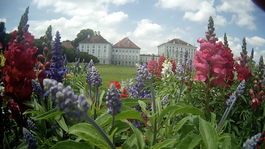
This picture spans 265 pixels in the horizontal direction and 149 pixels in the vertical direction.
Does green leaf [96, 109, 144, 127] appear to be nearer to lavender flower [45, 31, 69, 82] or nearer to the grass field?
lavender flower [45, 31, 69, 82]

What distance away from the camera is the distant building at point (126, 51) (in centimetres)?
6988

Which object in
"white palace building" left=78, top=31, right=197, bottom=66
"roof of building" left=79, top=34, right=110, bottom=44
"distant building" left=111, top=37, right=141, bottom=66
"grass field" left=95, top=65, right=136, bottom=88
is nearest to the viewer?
"grass field" left=95, top=65, right=136, bottom=88

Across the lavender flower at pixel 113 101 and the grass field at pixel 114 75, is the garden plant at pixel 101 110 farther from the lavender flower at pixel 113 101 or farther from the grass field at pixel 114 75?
the grass field at pixel 114 75

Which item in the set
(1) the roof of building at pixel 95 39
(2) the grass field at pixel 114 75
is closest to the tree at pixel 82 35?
(1) the roof of building at pixel 95 39

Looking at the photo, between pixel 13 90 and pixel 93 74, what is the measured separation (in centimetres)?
66

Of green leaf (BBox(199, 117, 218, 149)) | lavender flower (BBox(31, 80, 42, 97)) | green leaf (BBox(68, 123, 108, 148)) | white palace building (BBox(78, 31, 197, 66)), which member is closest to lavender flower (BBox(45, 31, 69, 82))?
lavender flower (BBox(31, 80, 42, 97))

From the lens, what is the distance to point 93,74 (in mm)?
1329

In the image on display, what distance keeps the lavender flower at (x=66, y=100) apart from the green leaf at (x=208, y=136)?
0.61 metres

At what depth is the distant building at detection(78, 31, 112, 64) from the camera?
64.6m

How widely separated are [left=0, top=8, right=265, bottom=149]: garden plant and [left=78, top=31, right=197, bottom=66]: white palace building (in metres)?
64.7

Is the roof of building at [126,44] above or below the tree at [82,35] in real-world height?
below

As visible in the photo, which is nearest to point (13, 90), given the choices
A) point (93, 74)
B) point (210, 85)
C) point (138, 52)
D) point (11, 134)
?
point (11, 134)

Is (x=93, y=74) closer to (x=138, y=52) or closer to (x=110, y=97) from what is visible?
(x=110, y=97)

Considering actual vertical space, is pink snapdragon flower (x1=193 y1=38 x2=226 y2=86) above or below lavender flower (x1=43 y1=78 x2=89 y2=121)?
above
